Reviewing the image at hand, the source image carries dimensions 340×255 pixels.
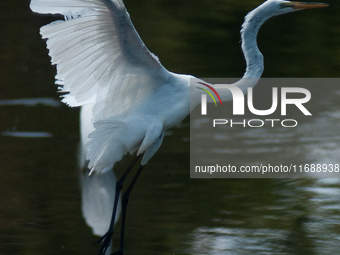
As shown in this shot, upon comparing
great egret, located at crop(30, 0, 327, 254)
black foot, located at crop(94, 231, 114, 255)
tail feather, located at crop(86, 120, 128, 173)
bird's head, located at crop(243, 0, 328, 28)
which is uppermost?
bird's head, located at crop(243, 0, 328, 28)

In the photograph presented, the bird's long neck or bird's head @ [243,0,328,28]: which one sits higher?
bird's head @ [243,0,328,28]

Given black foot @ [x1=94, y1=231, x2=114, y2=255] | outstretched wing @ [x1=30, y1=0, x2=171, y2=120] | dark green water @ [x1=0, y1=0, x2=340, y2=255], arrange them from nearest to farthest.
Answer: outstretched wing @ [x1=30, y1=0, x2=171, y2=120]
black foot @ [x1=94, y1=231, x2=114, y2=255]
dark green water @ [x1=0, y1=0, x2=340, y2=255]

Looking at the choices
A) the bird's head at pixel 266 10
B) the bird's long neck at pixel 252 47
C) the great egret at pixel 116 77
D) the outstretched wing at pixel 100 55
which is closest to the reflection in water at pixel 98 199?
the great egret at pixel 116 77

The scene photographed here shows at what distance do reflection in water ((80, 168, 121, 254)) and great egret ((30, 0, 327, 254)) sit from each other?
0.38 m

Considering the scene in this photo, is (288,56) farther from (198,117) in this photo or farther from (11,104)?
(11,104)

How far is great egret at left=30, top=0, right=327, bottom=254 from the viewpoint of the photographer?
351 centimetres

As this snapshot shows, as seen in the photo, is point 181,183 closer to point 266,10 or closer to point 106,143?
point 106,143

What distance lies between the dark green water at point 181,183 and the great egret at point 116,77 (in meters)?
0.45

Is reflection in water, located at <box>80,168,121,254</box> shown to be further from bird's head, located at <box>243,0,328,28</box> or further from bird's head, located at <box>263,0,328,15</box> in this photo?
bird's head, located at <box>263,0,328,15</box>

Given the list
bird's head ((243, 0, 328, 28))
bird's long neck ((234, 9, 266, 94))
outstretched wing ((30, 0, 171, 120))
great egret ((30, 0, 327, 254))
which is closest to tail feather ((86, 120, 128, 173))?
great egret ((30, 0, 327, 254))

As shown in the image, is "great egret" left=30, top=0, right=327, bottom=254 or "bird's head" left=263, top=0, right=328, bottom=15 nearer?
"great egret" left=30, top=0, right=327, bottom=254

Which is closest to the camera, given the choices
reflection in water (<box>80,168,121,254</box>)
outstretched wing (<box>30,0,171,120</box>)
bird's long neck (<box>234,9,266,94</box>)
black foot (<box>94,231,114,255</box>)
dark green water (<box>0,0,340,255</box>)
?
outstretched wing (<box>30,0,171,120</box>)

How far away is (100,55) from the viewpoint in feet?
12.1

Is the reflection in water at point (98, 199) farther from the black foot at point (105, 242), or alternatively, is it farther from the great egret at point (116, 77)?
the great egret at point (116, 77)
